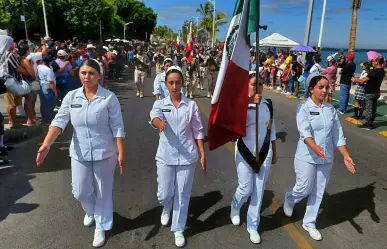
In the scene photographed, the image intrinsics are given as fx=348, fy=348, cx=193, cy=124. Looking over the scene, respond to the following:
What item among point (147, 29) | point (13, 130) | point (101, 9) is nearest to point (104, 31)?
point (101, 9)

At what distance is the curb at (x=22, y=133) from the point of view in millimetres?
7406

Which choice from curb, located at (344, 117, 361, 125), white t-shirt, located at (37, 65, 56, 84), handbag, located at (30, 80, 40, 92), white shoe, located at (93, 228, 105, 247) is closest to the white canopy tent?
curb, located at (344, 117, 361, 125)

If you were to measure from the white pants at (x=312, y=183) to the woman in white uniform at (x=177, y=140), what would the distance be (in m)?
1.10

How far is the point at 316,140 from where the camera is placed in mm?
3680

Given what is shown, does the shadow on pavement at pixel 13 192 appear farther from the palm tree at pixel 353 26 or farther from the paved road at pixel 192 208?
the palm tree at pixel 353 26

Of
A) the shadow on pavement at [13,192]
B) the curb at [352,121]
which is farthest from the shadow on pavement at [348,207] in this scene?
the curb at [352,121]

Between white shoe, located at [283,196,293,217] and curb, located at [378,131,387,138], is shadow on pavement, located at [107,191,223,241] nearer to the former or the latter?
white shoe, located at [283,196,293,217]

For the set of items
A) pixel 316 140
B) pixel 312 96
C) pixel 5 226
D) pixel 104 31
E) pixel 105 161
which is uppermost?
pixel 104 31

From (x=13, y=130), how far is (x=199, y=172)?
181 inches

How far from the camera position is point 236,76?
3486 mm

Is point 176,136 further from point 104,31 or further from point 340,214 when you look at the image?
point 104,31

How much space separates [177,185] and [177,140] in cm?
47

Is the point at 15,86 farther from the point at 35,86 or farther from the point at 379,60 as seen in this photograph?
the point at 379,60

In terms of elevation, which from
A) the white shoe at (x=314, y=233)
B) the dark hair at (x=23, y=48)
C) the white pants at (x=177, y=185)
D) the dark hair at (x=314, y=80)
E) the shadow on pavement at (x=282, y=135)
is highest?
the dark hair at (x=23, y=48)
